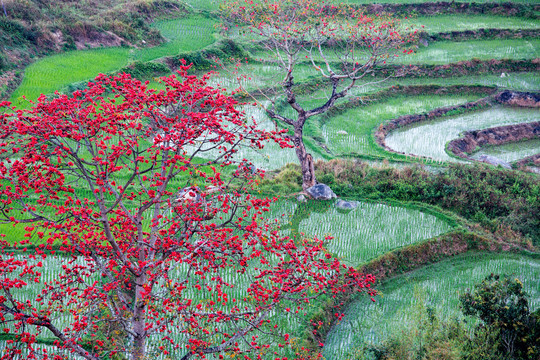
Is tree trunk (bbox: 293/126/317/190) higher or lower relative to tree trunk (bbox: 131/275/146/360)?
higher

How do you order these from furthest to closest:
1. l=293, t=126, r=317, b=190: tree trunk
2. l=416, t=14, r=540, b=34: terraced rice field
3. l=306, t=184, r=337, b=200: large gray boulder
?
l=416, t=14, r=540, b=34: terraced rice field
l=306, t=184, r=337, b=200: large gray boulder
l=293, t=126, r=317, b=190: tree trunk

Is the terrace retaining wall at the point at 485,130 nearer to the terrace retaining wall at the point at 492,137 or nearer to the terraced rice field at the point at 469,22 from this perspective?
the terrace retaining wall at the point at 492,137

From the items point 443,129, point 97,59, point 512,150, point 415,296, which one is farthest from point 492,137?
point 97,59

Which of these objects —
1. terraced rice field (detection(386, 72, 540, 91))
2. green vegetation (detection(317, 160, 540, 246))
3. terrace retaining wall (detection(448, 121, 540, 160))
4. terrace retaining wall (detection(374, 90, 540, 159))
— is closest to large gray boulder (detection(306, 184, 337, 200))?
green vegetation (detection(317, 160, 540, 246))

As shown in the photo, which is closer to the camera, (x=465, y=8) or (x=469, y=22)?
(x=469, y=22)

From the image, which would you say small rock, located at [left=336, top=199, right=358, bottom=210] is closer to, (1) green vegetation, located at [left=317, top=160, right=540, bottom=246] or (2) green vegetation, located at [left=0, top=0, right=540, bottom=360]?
(2) green vegetation, located at [left=0, top=0, right=540, bottom=360]

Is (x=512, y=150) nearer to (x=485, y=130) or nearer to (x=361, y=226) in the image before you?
(x=485, y=130)

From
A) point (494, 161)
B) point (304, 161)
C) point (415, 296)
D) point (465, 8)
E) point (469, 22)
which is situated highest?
point (465, 8)

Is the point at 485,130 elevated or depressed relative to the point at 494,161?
elevated
